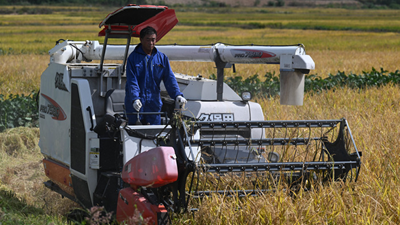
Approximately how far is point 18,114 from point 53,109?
401 centimetres

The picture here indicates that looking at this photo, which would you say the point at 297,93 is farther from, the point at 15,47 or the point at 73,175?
the point at 15,47

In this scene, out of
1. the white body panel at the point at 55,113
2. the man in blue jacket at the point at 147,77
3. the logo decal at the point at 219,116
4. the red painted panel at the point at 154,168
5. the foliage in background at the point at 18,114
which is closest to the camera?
the red painted panel at the point at 154,168

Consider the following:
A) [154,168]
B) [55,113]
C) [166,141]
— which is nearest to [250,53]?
[166,141]

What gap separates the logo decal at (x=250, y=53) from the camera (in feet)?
19.5

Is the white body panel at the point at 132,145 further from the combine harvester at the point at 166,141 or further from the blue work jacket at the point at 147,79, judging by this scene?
the blue work jacket at the point at 147,79

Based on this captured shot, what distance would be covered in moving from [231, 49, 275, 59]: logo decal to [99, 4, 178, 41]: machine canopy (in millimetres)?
913

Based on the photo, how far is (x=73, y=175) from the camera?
5.18m

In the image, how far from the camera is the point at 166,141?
4.39m

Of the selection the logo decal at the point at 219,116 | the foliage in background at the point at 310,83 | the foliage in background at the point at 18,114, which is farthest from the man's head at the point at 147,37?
the foliage in background at the point at 310,83

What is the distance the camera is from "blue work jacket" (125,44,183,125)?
4.98 metres

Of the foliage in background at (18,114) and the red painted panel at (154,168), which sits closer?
the red painted panel at (154,168)

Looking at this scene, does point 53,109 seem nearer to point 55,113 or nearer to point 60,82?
point 55,113

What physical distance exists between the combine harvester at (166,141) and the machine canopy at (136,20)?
1cm

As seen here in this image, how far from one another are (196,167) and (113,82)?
2387 mm
